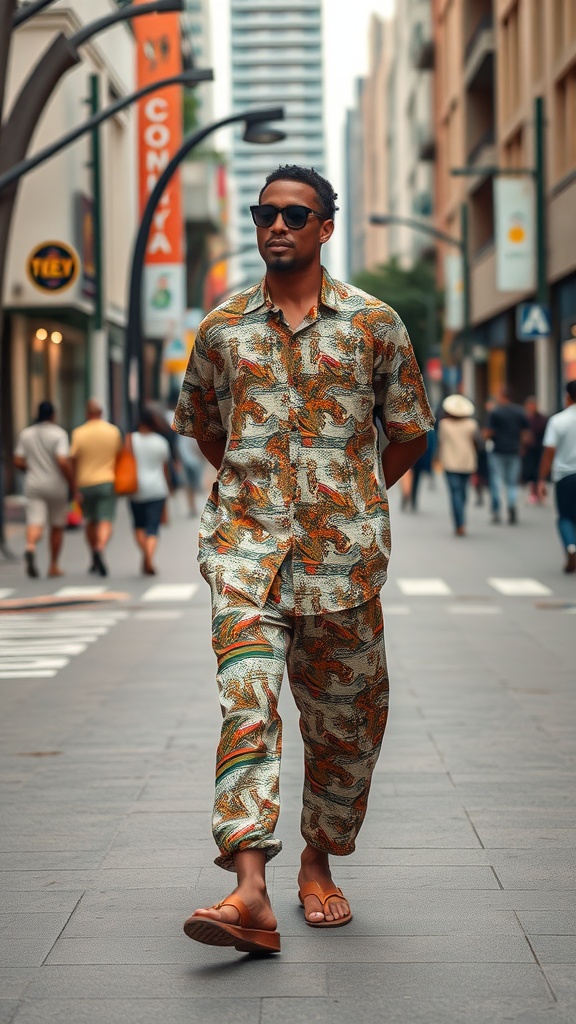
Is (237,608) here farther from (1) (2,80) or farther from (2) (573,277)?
(2) (573,277)

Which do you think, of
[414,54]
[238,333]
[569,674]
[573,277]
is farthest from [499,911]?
[414,54]

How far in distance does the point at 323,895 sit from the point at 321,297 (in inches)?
63.8

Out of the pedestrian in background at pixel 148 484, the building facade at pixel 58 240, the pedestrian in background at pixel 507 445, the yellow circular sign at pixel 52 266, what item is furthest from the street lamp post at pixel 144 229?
the pedestrian in background at pixel 148 484

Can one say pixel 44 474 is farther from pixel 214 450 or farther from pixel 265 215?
pixel 265 215

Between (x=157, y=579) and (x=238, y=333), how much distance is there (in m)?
12.4

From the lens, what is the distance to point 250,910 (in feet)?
13.4

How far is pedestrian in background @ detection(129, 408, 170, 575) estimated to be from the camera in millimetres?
16875

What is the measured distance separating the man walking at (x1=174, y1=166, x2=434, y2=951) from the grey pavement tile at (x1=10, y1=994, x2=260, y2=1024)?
0.31 meters

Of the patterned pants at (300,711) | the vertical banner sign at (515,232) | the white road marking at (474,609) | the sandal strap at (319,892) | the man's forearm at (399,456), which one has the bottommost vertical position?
the white road marking at (474,609)

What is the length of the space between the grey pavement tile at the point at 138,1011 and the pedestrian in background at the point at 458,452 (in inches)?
717

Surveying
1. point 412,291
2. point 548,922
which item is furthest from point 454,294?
point 548,922

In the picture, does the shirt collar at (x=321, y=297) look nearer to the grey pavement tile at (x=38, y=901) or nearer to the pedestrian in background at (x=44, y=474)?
the grey pavement tile at (x=38, y=901)

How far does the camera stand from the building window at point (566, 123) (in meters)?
32.3

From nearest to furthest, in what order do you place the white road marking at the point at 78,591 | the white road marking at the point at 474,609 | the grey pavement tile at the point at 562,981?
1. the grey pavement tile at the point at 562,981
2. the white road marking at the point at 474,609
3. the white road marking at the point at 78,591
